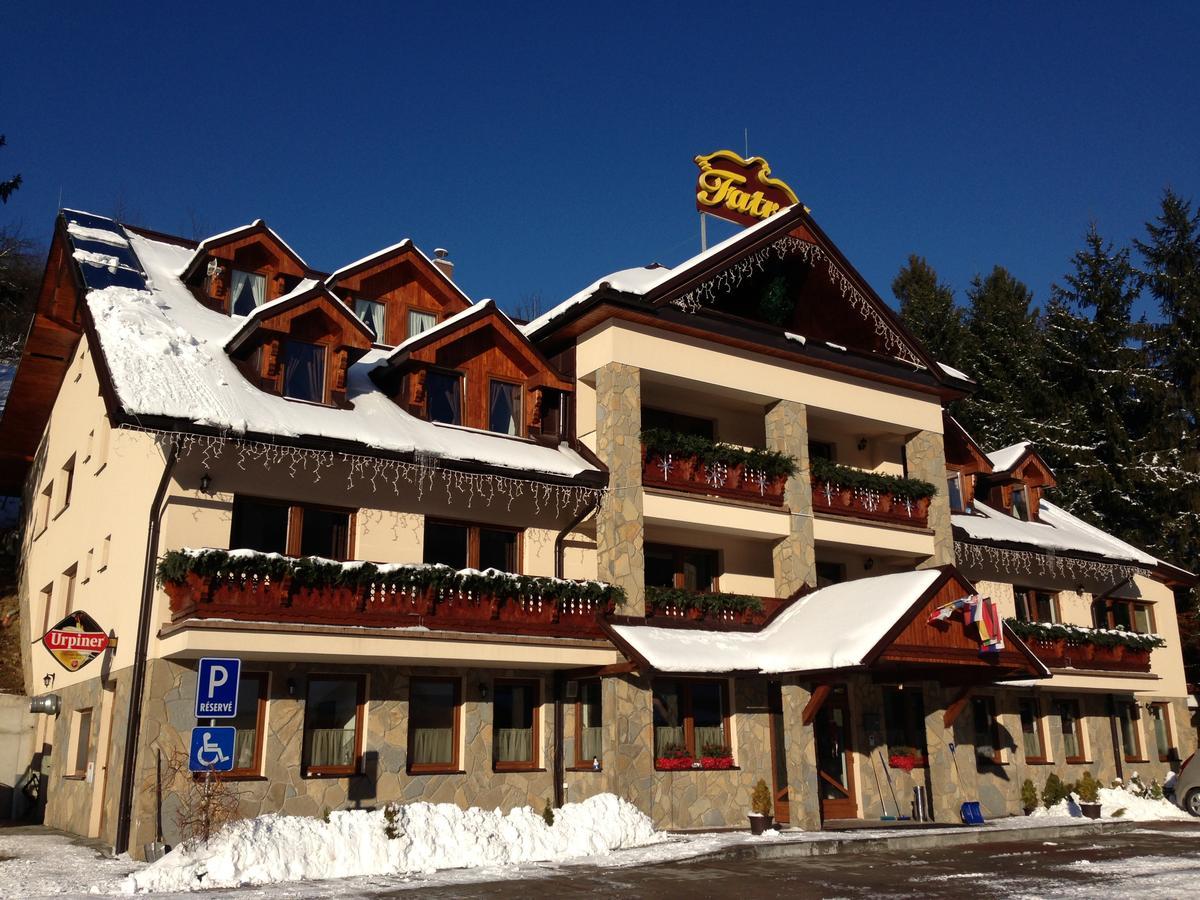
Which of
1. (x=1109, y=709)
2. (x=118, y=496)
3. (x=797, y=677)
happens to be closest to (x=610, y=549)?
(x=797, y=677)

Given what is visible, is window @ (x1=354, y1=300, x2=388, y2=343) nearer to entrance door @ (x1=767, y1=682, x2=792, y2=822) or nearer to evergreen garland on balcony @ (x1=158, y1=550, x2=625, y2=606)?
evergreen garland on balcony @ (x1=158, y1=550, x2=625, y2=606)

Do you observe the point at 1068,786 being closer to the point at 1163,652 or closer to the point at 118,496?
the point at 1163,652

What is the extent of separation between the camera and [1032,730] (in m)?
29.1

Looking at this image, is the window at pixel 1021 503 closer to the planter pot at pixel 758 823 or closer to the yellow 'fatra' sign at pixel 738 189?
the yellow 'fatra' sign at pixel 738 189

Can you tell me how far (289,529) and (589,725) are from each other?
6.99 meters

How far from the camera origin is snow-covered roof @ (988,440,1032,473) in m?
32.6

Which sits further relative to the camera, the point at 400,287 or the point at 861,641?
the point at 400,287

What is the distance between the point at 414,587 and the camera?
18.9 meters

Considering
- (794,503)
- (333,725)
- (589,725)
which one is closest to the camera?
(333,725)

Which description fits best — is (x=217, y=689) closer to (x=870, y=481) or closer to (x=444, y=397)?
(x=444, y=397)

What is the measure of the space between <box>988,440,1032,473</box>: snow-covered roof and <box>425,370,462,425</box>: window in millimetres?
16876

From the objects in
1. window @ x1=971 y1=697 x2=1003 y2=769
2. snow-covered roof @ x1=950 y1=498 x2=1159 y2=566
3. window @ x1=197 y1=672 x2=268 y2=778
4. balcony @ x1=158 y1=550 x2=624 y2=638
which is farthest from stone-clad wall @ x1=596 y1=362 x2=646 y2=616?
window @ x1=971 y1=697 x2=1003 y2=769

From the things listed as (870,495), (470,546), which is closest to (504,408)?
(470,546)

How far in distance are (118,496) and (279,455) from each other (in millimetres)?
4276
